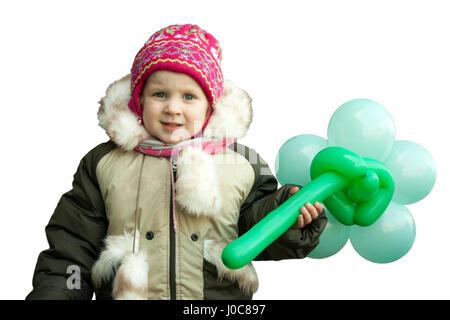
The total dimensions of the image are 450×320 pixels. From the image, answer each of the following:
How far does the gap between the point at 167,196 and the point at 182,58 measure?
22.2 inches

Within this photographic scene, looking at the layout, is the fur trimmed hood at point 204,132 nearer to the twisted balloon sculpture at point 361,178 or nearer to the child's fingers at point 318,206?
the twisted balloon sculpture at point 361,178

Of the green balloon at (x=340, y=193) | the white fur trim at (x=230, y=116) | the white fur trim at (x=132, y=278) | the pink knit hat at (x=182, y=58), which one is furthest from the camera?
the white fur trim at (x=230, y=116)

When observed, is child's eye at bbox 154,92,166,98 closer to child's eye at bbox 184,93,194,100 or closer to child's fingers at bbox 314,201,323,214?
child's eye at bbox 184,93,194,100

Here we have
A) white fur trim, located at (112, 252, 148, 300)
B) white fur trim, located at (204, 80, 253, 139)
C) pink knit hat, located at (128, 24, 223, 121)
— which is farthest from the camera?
white fur trim, located at (204, 80, 253, 139)

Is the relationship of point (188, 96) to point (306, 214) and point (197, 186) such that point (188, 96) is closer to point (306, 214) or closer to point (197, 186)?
point (197, 186)

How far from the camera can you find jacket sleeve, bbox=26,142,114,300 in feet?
10.00

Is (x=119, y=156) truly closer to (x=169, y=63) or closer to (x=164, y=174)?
(x=164, y=174)

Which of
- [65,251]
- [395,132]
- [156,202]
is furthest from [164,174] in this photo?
[395,132]

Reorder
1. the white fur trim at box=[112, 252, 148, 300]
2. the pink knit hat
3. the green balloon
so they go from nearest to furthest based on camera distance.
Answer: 1. the green balloon
2. the white fur trim at box=[112, 252, 148, 300]
3. the pink knit hat

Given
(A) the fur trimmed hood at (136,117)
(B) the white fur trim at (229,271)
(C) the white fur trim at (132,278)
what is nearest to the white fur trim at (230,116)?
(A) the fur trimmed hood at (136,117)

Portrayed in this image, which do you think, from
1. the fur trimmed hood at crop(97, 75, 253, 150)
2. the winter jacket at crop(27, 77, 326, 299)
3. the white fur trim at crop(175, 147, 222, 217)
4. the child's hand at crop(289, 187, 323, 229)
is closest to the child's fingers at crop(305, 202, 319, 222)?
the child's hand at crop(289, 187, 323, 229)

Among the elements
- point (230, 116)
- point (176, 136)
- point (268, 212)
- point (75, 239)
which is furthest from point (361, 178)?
point (75, 239)

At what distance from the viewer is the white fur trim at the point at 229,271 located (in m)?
3.01

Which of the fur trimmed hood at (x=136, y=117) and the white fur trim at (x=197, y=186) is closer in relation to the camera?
the white fur trim at (x=197, y=186)
